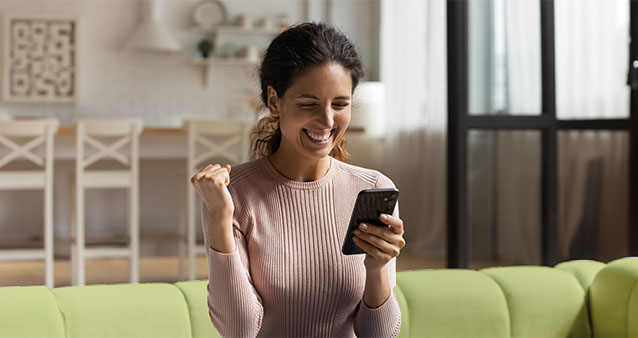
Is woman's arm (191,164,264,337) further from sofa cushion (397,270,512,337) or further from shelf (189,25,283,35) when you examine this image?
shelf (189,25,283,35)

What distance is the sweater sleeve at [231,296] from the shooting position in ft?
4.16

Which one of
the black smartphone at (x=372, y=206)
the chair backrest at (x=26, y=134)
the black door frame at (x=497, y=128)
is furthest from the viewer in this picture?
the chair backrest at (x=26, y=134)

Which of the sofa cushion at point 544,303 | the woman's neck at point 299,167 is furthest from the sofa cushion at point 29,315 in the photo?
the sofa cushion at point 544,303

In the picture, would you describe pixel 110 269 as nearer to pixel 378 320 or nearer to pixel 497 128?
pixel 497 128

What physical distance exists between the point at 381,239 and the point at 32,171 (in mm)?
3190

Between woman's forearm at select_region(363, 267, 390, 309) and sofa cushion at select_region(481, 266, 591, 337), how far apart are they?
576 millimetres

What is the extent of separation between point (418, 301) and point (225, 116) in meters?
4.78

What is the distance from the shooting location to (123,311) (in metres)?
1.54

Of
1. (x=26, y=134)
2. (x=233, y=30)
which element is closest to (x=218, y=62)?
(x=233, y=30)

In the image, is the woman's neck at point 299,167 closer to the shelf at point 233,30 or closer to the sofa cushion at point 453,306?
the sofa cushion at point 453,306

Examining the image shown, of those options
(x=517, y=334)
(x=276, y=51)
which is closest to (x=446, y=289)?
(x=517, y=334)

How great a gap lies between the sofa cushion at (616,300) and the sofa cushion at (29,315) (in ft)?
4.00

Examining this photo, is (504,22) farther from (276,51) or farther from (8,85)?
(8,85)

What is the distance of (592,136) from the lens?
153 inches
